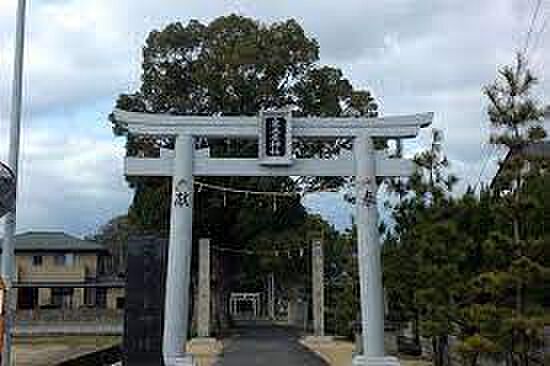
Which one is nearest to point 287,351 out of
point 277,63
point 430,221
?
point 430,221

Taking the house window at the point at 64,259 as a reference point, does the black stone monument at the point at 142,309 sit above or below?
below

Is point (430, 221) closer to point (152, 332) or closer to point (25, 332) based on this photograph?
point (152, 332)

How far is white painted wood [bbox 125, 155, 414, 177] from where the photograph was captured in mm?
18469

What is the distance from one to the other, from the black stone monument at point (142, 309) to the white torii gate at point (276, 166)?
5349 millimetres

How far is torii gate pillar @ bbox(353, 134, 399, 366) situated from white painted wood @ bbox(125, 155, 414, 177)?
32cm

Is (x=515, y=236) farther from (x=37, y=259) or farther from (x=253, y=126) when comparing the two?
(x=37, y=259)

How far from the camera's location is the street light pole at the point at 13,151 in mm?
10938

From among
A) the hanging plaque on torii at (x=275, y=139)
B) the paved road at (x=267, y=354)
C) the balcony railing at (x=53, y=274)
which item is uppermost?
the hanging plaque on torii at (x=275, y=139)

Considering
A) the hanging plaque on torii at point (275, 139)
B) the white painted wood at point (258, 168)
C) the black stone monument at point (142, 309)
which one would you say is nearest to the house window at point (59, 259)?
the white painted wood at point (258, 168)

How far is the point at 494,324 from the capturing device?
1266 centimetres

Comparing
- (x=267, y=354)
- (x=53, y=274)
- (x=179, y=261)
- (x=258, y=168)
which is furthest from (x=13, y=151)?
(x=53, y=274)

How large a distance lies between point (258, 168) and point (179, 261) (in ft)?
9.73

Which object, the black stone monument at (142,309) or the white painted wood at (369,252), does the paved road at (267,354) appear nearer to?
the white painted wood at (369,252)

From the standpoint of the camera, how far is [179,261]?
18.0 metres
